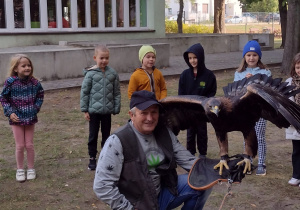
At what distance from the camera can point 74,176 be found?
19.5 feet

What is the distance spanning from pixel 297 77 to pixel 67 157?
338 centimetres

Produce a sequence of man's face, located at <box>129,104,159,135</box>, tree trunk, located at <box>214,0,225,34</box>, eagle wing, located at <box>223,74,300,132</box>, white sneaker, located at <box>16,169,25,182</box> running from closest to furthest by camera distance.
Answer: man's face, located at <box>129,104,159,135</box> < eagle wing, located at <box>223,74,300,132</box> < white sneaker, located at <box>16,169,25,182</box> < tree trunk, located at <box>214,0,225,34</box>

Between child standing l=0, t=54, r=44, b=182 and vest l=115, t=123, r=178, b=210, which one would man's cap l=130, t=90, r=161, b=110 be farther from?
child standing l=0, t=54, r=44, b=182

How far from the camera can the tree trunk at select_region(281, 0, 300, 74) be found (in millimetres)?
Answer: 14984

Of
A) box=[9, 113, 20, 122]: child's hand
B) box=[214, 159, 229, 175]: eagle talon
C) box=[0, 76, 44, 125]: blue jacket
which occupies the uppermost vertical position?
box=[0, 76, 44, 125]: blue jacket

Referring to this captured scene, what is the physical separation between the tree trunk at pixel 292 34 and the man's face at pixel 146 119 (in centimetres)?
1233

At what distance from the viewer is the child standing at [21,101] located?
18.6 ft

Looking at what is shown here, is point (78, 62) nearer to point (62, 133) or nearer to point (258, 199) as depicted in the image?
point (62, 133)

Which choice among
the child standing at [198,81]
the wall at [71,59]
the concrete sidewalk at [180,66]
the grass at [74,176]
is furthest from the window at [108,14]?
the child standing at [198,81]

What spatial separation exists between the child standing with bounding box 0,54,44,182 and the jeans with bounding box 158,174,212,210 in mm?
2647

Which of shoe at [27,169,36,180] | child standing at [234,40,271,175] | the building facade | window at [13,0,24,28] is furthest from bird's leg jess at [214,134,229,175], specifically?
window at [13,0,24,28]

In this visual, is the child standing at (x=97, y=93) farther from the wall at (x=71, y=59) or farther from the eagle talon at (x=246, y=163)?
the wall at (x=71, y=59)

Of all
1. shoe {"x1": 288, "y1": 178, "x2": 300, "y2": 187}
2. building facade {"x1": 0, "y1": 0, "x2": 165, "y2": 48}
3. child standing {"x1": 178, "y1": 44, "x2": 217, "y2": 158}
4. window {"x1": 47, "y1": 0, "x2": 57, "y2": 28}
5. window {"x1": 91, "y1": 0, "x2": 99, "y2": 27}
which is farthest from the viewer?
window {"x1": 91, "y1": 0, "x2": 99, "y2": 27}

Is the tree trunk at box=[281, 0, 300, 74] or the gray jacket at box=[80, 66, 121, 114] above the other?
the tree trunk at box=[281, 0, 300, 74]
